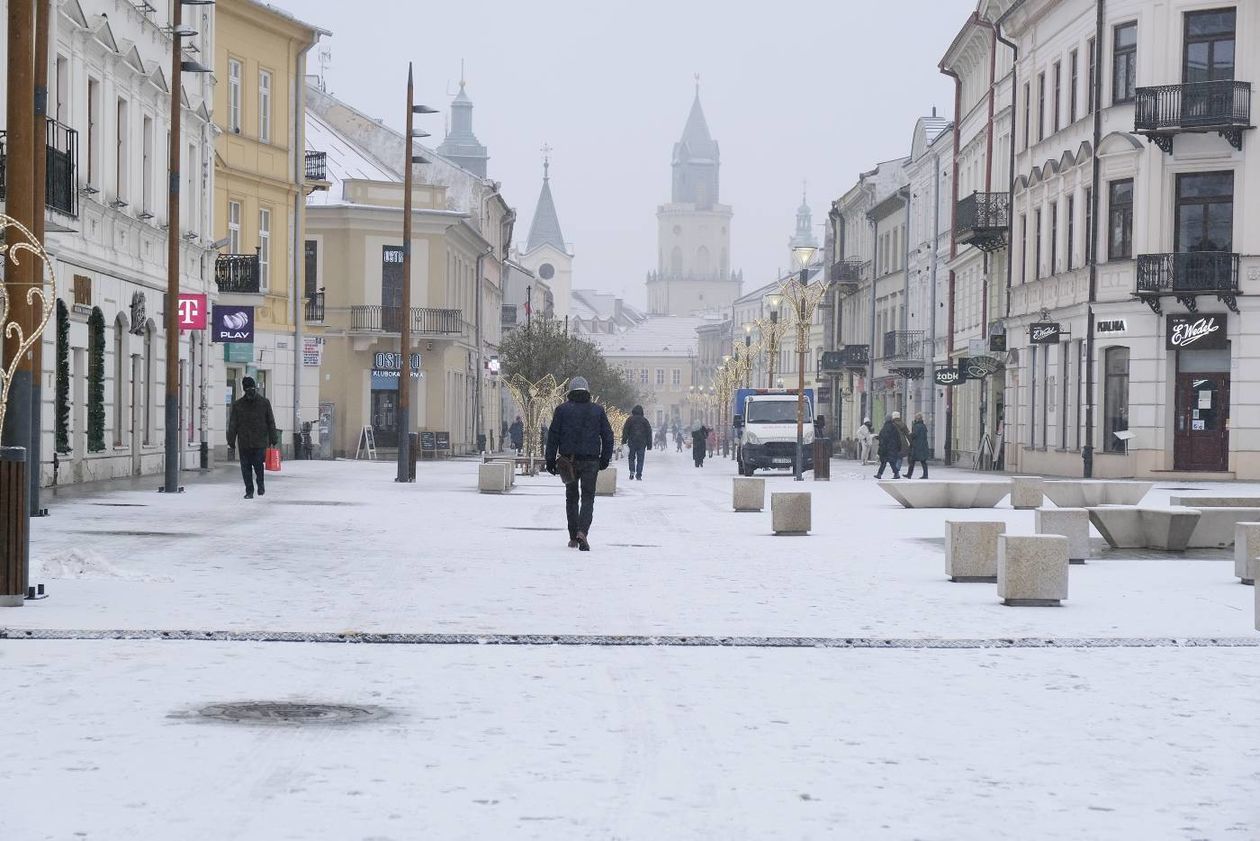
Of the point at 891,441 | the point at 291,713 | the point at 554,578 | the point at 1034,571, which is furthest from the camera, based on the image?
the point at 891,441

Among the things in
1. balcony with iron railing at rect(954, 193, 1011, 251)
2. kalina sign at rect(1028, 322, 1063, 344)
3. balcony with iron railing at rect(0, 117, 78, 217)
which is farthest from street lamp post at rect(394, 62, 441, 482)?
balcony with iron railing at rect(954, 193, 1011, 251)

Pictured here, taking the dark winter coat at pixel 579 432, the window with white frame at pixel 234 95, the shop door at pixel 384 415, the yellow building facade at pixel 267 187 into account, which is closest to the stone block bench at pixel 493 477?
the dark winter coat at pixel 579 432

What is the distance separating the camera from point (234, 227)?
50250 millimetres

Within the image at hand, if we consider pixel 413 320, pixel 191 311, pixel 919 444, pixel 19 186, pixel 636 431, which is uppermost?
pixel 413 320

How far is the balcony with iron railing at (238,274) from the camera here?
1790 inches

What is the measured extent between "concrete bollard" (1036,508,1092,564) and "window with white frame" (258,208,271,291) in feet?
120

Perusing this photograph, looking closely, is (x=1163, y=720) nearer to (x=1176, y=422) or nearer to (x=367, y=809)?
(x=367, y=809)

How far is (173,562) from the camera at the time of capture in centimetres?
1623

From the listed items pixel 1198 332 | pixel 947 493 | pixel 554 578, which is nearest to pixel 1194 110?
pixel 1198 332

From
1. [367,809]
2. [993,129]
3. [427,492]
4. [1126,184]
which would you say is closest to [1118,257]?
[1126,184]

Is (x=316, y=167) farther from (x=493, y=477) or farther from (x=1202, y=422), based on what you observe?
(x=493, y=477)

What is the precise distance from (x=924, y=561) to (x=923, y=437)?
89.6ft

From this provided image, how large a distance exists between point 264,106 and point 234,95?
2009 mm

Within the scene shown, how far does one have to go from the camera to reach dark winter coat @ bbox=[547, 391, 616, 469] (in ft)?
63.3
